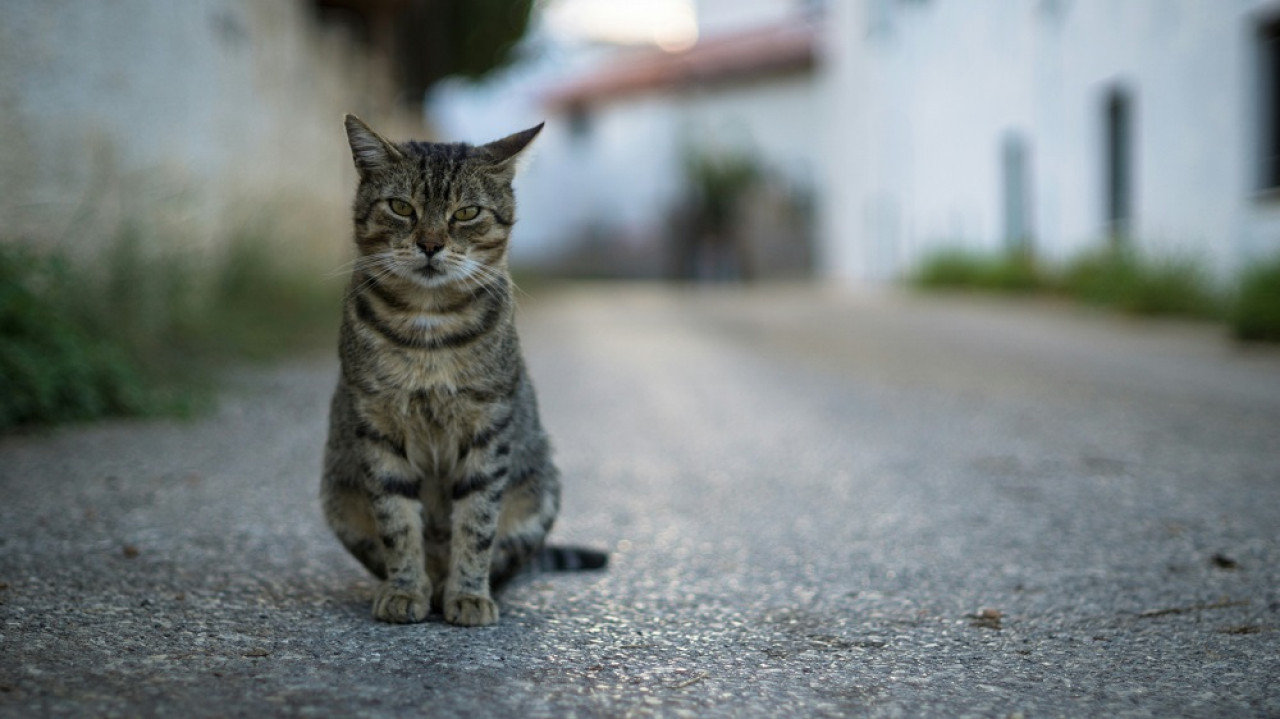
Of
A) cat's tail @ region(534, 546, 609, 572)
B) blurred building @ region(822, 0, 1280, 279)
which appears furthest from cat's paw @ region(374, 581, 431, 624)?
blurred building @ region(822, 0, 1280, 279)

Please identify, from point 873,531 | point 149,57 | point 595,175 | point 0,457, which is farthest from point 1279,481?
point 595,175

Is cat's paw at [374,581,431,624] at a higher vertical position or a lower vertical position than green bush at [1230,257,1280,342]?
lower

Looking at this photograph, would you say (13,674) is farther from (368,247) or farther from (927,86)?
(927,86)

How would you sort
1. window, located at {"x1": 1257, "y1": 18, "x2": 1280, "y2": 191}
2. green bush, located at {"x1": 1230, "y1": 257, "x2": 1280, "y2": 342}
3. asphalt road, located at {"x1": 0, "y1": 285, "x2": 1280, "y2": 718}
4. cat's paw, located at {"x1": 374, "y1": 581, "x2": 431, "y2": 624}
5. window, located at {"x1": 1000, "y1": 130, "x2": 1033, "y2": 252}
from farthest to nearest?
1. window, located at {"x1": 1000, "y1": 130, "x2": 1033, "y2": 252}
2. window, located at {"x1": 1257, "y1": 18, "x2": 1280, "y2": 191}
3. green bush, located at {"x1": 1230, "y1": 257, "x2": 1280, "y2": 342}
4. cat's paw, located at {"x1": 374, "y1": 581, "x2": 431, "y2": 624}
5. asphalt road, located at {"x1": 0, "y1": 285, "x2": 1280, "y2": 718}

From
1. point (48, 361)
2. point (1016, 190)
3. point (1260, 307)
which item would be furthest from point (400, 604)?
point (1016, 190)

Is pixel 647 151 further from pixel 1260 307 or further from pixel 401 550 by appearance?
pixel 401 550

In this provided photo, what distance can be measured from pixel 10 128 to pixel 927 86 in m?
12.9

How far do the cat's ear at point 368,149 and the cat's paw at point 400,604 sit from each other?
3.05 feet

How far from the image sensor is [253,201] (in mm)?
8336

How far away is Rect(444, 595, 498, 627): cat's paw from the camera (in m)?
2.45

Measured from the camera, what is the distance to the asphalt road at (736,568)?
202cm

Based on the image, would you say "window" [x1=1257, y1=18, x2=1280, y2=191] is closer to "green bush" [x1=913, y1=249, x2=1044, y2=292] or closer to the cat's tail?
"green bush" [x1=913, y1=249, x2=1044, y2=292]

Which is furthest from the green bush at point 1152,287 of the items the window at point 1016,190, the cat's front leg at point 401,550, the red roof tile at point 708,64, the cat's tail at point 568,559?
the red roof tile at point 708,64

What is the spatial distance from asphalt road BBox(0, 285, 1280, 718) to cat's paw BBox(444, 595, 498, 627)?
50 millimetres
